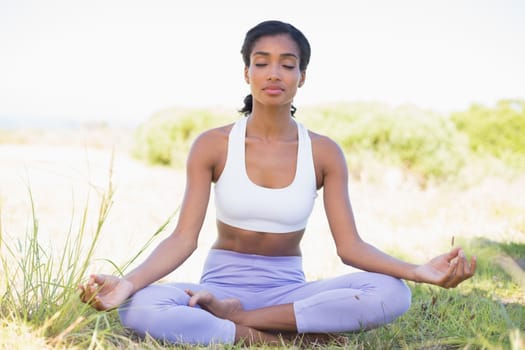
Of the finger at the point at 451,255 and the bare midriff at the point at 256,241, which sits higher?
the finger at the point at 451,255

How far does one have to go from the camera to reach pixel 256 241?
2.84 m

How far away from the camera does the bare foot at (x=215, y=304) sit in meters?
2.60

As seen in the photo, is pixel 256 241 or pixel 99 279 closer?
pixel 99 279

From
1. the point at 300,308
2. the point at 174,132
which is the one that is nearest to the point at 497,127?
the point at 174,132

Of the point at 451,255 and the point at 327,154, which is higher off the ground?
the point at 327,154

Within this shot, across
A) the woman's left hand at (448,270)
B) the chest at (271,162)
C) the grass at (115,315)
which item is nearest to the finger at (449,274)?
the woman's left hand at (448,270)

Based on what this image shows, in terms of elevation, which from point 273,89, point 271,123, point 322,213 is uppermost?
point 273,89

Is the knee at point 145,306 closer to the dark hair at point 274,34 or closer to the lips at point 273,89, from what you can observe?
the lips at point 273,89

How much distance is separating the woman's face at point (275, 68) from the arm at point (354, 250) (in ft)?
1.03

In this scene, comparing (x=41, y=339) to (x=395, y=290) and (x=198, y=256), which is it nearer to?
(x=395, y=290)

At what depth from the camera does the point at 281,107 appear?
9.52ft

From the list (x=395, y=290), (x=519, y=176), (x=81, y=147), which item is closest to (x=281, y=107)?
(x=395, y=290)

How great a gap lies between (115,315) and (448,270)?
55.1 inches

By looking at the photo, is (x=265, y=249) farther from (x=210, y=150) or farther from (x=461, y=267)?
(x=461, y=267)
